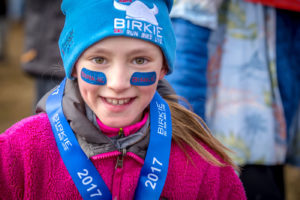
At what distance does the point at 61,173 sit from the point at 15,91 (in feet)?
18.1

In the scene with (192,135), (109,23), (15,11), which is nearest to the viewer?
(109,23)

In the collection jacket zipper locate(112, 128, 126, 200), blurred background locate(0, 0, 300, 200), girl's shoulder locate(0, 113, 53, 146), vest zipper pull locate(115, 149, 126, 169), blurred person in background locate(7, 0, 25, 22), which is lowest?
blurred background locate(0, 0, 300, 200)

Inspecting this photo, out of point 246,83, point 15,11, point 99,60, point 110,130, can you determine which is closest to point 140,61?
point 99,60

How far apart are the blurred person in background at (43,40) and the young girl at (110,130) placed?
1269 millimetres

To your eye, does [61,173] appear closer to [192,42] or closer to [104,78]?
[104,78]

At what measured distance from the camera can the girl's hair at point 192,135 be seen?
1756mm

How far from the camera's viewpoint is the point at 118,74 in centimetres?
145

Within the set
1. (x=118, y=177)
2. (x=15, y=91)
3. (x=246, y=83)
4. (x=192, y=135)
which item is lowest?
(x=15, y=91)

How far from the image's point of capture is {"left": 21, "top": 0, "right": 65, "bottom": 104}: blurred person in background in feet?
9.46

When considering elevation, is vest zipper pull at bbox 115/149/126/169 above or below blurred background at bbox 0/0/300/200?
above

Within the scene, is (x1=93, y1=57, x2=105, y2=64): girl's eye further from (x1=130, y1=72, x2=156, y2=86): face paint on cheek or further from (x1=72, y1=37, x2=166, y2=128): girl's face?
(x1=130, y1=72, x2=156, y2=86): face paint on cheek

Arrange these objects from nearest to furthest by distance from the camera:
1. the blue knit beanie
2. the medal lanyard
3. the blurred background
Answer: the blue knit beanie
the medal lanyard
the blurred background

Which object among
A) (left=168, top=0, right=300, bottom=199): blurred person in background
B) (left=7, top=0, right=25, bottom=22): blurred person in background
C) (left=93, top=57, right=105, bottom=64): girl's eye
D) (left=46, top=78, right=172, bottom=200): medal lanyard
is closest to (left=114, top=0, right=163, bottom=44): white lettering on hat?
(left=93, top=57, right=105, bottom=64): girl's eye

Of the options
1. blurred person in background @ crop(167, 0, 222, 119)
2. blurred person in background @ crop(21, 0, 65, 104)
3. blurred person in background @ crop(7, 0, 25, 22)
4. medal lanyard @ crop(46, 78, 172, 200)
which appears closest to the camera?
medal lanyard @ crop(46, 78, 172, 200)
